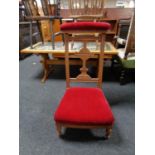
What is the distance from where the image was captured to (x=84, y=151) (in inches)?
48.6

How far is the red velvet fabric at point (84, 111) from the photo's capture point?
114cm

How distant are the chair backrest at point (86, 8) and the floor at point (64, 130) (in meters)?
1.07

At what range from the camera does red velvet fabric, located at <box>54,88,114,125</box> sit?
114 cm

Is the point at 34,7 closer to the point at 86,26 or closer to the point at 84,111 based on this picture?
the point at 86,26

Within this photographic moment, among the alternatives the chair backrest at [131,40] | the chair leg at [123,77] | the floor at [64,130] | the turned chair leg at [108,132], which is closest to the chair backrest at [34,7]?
the floor at [64,130]

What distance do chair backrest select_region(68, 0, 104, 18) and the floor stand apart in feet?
3.49

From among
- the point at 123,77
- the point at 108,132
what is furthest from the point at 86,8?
the point at 108,132

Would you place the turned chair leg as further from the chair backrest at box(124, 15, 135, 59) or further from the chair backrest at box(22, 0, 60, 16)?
the chair backrest at box(22, 0, 60, 16)

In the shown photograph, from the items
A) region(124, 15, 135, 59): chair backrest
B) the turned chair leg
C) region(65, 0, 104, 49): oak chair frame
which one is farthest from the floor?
region(65, 0, 104, 49): oak chair frame

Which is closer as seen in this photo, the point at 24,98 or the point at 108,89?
the point at 24,98

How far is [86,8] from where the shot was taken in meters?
2.49
